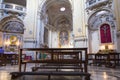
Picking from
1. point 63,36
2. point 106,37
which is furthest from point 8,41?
point 106,37

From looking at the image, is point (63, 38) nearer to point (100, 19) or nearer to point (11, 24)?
point (11, 24)

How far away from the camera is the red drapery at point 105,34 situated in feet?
35.9

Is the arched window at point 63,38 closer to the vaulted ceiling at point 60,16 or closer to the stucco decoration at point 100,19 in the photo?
the vaulted ceiling at point 60,16

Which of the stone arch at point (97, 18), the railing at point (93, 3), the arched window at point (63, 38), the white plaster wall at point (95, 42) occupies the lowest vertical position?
the white plaster wall at point (95, 42)

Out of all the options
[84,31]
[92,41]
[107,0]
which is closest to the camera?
[107,0]

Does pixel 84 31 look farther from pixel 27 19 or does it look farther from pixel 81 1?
pixel 27 19

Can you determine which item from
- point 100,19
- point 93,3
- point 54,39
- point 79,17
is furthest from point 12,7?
point 100,19

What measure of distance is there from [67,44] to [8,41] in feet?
30.3

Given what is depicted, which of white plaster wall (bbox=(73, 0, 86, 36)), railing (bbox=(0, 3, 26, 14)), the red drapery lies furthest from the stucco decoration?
railing (bbox=(0, 3, 26, 14))

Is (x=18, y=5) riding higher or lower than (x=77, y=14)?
higher

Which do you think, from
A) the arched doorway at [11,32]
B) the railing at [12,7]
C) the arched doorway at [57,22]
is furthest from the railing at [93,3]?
the arched doorway at [11,32]

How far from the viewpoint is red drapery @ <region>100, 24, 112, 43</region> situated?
35.9ft

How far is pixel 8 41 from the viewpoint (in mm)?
15156

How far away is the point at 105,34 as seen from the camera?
11.0 metres
